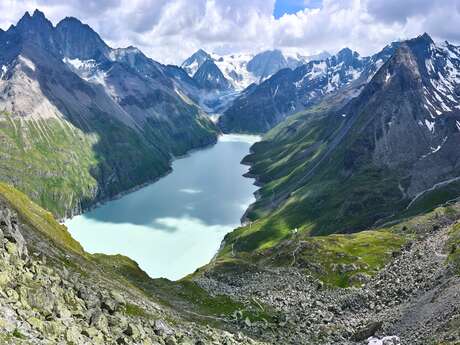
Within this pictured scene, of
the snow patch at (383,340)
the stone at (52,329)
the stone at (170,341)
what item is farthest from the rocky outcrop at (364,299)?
the stone at (52,329)

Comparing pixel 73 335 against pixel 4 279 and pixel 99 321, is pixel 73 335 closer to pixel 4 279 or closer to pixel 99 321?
pixel 99 321

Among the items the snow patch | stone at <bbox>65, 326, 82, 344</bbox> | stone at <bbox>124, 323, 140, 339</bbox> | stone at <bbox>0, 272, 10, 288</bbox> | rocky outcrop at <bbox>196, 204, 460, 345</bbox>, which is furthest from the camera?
rocky outcrop at <bbox>196, 204, 460, 345</bbox>

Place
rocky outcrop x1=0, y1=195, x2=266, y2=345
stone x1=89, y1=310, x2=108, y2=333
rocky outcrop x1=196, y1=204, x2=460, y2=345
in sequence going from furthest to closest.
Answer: rocky outcrop x1=196, y1=204, x2=460, y2=345 → stone x1=89, y1=310, x2=108, y2=333 → rocky outcrop x1=0, y1=195, x2=266, y2=345

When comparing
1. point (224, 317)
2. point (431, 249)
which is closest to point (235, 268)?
point (224, 317)

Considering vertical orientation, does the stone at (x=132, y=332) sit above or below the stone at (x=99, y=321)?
below

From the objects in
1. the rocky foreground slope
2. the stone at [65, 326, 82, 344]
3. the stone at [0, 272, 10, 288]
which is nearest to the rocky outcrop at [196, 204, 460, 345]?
the rocky foreground slope

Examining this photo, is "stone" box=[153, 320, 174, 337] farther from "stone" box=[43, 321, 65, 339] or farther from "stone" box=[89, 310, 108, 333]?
"stone" box=[43, 321, 65, 339]

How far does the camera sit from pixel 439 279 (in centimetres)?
8706

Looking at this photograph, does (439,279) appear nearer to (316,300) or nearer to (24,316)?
(316,300)

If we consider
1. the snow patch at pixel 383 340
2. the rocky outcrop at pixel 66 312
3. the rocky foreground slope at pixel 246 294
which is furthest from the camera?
the snow patch at pixel 383 340

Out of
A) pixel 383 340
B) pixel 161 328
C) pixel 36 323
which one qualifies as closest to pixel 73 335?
pixel 36 323

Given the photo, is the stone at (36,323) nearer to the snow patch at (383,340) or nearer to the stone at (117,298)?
the stone at (117,298)

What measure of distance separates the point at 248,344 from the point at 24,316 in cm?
3540

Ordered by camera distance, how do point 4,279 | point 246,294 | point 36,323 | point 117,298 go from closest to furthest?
point 36,323 → point 4,279 → point 117,298 → point 246,294
